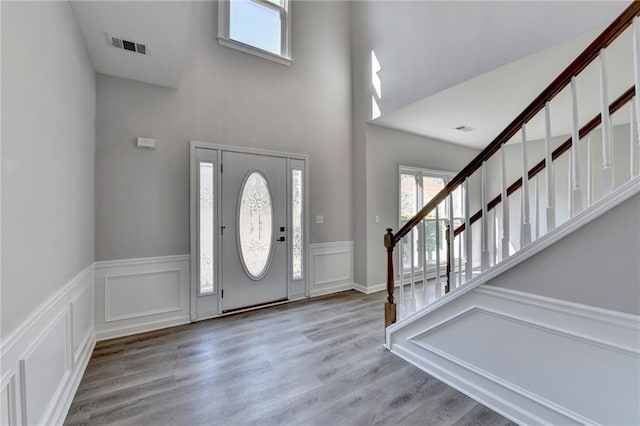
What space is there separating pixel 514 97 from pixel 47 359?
463cm

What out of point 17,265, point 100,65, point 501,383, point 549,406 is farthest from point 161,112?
point 549,406

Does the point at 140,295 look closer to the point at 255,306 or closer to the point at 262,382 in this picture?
the point at 255,306

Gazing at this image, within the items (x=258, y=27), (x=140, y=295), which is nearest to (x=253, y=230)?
(x=140, y=295)

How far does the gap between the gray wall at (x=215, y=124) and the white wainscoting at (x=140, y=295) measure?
0.45ft

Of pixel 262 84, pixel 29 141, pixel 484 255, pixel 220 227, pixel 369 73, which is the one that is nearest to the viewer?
pixel 29 141

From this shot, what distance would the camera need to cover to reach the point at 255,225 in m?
3.48

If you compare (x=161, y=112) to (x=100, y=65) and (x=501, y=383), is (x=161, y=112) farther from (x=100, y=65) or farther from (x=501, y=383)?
(x=501, y=383)

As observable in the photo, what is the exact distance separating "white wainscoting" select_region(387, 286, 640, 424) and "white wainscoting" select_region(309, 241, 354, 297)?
205 centimetres

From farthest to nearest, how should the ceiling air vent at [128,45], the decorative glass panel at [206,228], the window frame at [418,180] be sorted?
the window frame at [418,180] < the decorative glass panel at [206,228] < the ceiling air vent at [128,45]

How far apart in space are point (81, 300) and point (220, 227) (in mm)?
1403

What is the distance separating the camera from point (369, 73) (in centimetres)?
400

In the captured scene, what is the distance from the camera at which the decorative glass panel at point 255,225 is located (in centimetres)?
341

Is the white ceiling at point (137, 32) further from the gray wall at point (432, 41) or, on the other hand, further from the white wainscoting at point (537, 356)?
the white wainscoting at point (537, 356)

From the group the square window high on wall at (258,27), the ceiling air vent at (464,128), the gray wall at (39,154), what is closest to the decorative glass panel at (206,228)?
the gray wall at (39,154)
